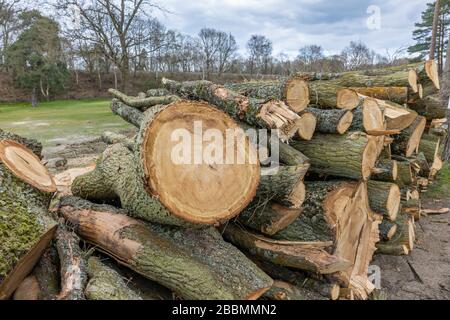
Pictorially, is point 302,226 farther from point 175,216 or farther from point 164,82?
point 164,82

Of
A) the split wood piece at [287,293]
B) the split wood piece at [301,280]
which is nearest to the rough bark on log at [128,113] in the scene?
the split wood piece at [301,280]

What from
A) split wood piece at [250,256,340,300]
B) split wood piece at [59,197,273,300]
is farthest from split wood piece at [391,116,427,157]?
split wood piece at [59,197,273,300]

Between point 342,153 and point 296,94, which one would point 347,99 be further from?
point 342,153

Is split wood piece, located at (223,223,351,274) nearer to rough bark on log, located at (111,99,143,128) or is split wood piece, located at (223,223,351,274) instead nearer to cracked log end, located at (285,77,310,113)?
cracked log end, located at (285,77,310,113)

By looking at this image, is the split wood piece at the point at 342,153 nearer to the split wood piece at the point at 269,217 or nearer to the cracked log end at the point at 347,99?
the cracked log end at the point at 347,99

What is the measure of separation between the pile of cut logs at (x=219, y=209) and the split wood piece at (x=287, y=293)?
0.03ft

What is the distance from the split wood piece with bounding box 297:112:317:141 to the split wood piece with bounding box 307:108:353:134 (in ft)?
0.28

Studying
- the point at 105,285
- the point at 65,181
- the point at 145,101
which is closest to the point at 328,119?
the point at 145,101

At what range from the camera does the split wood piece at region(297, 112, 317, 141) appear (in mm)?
2980

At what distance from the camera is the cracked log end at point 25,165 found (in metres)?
2.39

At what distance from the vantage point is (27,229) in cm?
200

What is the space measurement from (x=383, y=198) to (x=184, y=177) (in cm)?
219

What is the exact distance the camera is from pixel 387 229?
11.5 ft
